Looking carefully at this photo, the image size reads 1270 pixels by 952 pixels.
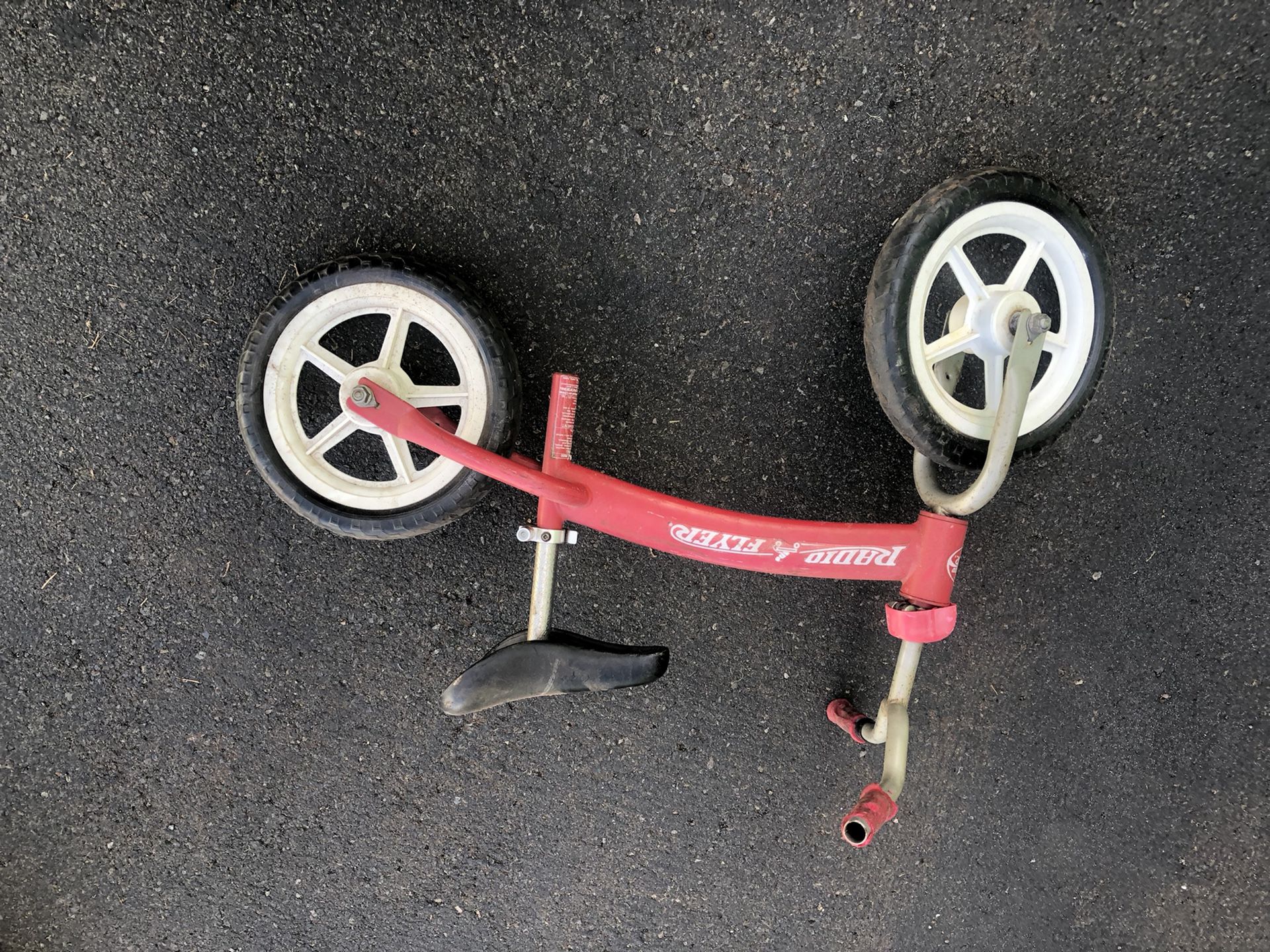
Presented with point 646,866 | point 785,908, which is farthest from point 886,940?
point 646,866

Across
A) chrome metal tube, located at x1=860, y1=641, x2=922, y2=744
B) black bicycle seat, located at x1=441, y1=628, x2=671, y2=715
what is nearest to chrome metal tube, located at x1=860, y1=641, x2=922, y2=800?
chrome metal tube, located at x1=860, y1=641, x2=922, y2=744

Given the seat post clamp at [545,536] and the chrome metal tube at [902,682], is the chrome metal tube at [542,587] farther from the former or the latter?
the chrome metal tube at [902,682]

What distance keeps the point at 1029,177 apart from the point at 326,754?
Result: 7.48ft

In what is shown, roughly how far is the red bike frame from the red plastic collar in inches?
1.3

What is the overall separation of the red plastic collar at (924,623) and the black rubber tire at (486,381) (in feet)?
3.13

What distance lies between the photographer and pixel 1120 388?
5.67 feet

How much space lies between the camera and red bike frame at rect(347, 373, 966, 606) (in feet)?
4.28

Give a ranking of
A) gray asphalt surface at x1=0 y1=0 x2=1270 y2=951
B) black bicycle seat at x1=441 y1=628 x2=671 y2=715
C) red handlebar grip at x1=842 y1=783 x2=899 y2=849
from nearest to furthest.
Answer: red handlebar grip at x1=842 y1=783 x2=899 y2=849, black bicycle seat at x1=441 y1=628 x2=671 y2=715, gray asphalt surface at x1=0 y1=0 x2=1270 y2=951

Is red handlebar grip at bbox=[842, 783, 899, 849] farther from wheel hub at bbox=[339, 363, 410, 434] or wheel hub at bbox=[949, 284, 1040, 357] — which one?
wheel hub at bbox=[339, 363, 410, 434]

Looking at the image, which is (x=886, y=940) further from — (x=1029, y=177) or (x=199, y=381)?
(x=199, y=381)

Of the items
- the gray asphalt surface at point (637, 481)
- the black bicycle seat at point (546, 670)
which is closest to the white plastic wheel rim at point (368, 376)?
the gray asphalt surface at point (637, 481)

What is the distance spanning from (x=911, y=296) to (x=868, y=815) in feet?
3.55

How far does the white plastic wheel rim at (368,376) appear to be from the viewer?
1.43 meters

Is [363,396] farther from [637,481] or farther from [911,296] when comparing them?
[911,296]
